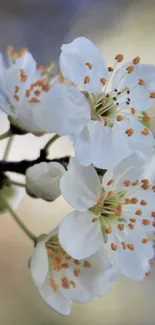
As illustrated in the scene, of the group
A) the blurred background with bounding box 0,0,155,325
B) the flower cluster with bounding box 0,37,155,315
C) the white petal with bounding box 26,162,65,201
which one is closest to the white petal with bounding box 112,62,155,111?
the flower cluster with bounding box 0,37,155,315

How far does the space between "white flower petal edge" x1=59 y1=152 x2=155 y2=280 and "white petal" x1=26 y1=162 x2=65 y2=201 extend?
3 centimetres

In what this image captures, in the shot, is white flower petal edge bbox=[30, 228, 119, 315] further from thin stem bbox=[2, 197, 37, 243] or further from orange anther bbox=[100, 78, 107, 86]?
orange anther bbox=[100, 78, 107, 86]

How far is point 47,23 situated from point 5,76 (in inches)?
47.2

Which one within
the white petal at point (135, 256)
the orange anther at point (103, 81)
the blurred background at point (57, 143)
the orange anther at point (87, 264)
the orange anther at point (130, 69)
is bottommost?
the blurred background at point (57, 143)

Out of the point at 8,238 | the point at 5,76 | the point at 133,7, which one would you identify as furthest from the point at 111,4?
the point at 5,76

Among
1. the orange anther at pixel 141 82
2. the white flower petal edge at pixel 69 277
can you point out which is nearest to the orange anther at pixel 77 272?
the white flower petal edge at pixel 69 277

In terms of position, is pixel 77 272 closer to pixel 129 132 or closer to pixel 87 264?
pixel 87 264

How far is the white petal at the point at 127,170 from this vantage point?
0.55 metres

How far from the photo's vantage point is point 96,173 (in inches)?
22.2

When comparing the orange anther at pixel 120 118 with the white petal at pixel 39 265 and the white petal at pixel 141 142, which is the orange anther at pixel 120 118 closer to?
the white petal at pixel 141 142

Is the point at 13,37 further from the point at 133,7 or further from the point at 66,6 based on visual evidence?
the point at 133,7

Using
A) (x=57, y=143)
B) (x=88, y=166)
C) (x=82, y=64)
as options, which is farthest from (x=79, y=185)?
(x=57, y=143)

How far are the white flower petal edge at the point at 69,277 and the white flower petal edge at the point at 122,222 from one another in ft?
0.06

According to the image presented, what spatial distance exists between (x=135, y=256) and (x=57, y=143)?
2.70 feet
